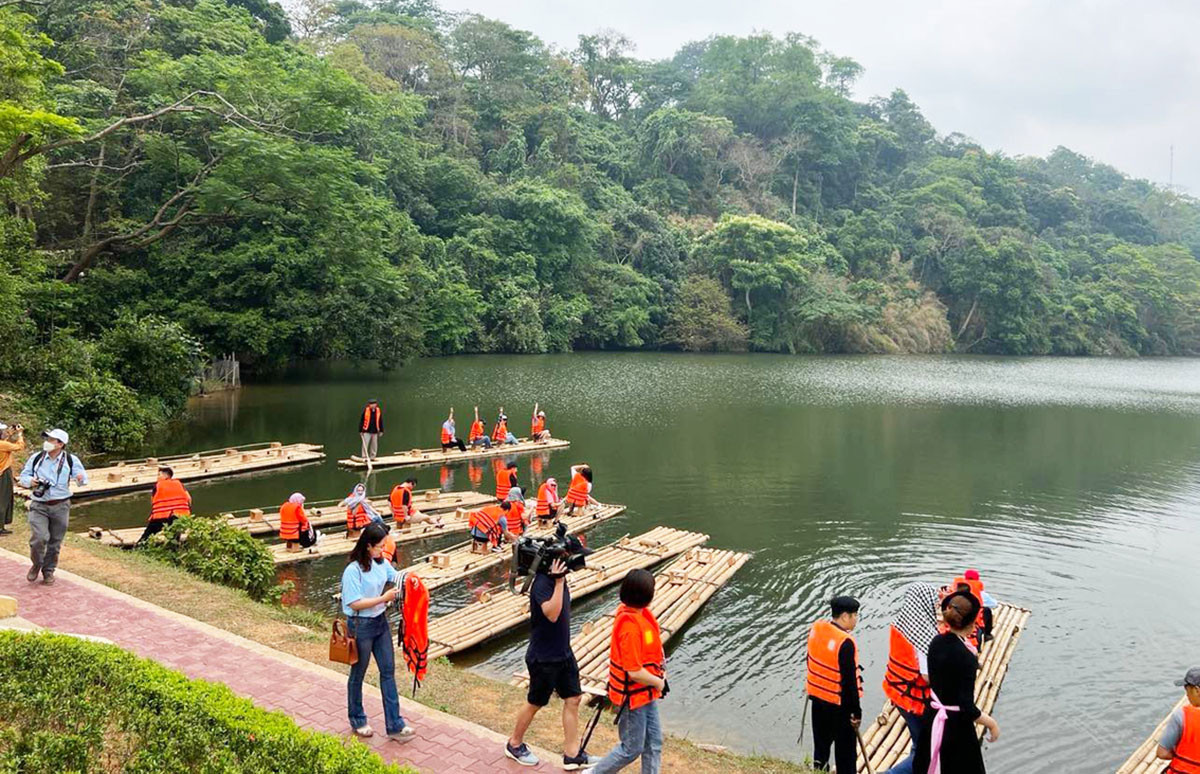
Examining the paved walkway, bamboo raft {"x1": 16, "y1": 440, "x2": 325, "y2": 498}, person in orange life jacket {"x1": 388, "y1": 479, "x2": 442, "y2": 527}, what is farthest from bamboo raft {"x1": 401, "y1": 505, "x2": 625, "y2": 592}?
bamboo raft {"x1": 16, "y1": 440, "x2": 325, "y2": 498}

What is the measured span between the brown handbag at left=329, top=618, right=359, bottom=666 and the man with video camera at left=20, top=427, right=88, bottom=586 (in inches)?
164

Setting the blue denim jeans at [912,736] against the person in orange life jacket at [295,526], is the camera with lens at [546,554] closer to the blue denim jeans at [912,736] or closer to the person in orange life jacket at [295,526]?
the blue denim jeans at [912,736]

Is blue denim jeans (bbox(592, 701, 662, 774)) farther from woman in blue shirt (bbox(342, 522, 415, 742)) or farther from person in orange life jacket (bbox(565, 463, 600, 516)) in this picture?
person in orange life jacket (bbox(565, 463, 600, 516))

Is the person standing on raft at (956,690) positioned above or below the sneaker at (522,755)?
above

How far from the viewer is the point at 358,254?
33.0 metres

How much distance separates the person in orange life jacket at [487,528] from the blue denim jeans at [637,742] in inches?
330

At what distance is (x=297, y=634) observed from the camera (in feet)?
26.2

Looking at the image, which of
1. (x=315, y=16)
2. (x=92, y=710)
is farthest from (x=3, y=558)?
(x=315, y=16)

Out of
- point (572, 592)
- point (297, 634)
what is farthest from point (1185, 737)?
point (572, 592)

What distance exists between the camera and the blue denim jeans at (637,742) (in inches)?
205

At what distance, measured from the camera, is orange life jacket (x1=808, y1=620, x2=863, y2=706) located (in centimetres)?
603

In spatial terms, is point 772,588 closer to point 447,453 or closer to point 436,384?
point 447,453

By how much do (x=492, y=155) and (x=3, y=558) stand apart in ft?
178

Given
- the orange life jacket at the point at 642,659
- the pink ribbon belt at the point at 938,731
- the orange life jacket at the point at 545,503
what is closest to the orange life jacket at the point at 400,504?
the orange life jacket at the point at 545,503
